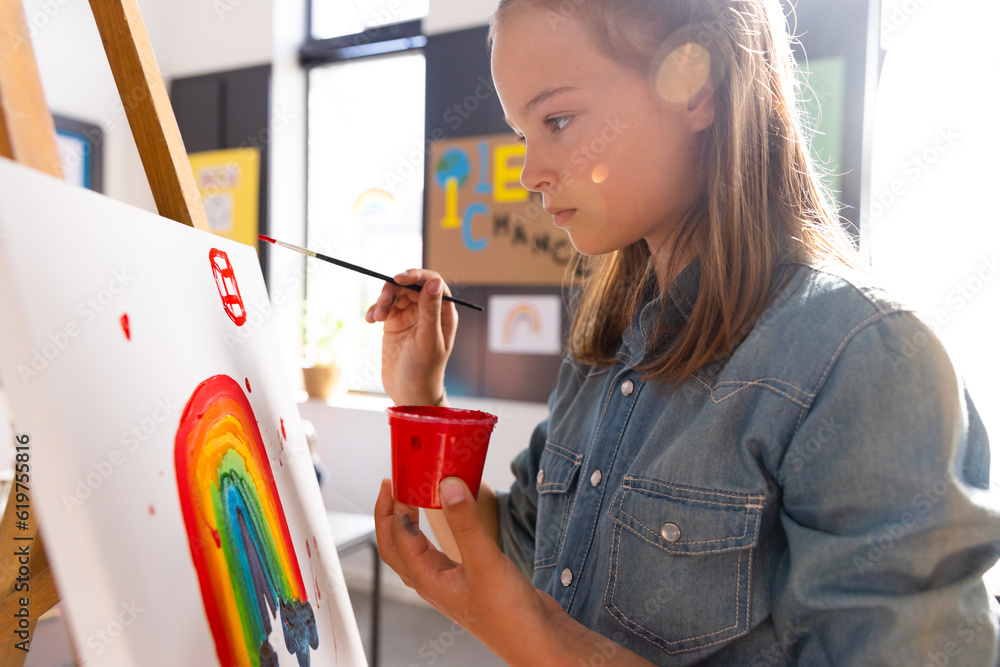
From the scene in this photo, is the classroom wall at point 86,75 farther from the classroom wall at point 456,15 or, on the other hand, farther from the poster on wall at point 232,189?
Result: the classroom wall at point 456,15

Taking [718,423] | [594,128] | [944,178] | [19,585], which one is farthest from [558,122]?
[944,178]

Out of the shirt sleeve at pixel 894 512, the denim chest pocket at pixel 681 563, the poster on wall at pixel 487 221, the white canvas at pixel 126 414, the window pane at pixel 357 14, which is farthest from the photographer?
the window pane at pixel 357 14

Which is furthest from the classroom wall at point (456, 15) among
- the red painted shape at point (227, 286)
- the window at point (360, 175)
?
the red painted shape at point (227, 286)

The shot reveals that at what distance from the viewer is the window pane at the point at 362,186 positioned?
10.9 feet

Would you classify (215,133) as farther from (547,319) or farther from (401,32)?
(547,319)

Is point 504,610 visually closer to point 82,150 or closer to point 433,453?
point 433,453

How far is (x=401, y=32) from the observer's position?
129 inches

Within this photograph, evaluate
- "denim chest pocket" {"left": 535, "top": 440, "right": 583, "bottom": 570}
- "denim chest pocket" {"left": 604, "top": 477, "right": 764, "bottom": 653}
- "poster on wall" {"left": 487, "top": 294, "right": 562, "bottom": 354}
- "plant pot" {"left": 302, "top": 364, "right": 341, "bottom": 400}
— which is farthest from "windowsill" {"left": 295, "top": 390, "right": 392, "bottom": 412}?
"denim chest pocket" {"left": 604, "top": 477, "right": 764, "bottom": 653}

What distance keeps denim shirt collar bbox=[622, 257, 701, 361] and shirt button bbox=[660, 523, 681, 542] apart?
0.73ft

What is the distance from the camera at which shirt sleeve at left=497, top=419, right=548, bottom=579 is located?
3.41 ft

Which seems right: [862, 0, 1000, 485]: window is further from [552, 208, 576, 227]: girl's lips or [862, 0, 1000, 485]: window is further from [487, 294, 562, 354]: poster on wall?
[552, 208, 576, 227]: girl's lips

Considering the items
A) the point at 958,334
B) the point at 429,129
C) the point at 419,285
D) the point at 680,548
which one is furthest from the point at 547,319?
the point at 680,548

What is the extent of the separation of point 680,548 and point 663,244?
384mm

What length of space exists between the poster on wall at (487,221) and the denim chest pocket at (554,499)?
1.87 meters
